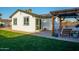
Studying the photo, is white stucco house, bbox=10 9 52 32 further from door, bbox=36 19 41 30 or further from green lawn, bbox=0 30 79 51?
green lawn, bbox=0 30 79 51

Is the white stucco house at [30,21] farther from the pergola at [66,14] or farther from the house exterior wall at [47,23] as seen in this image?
the pergola at [66,14]

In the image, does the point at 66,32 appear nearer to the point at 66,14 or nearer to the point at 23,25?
the point at 66,14

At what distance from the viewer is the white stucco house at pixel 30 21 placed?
534 centimetres

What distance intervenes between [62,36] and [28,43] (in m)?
0.92

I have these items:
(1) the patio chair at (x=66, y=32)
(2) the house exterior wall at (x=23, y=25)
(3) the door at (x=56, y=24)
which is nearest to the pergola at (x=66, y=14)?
(3) the door at (x=56, y=24)

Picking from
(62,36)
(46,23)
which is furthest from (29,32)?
(62,36)

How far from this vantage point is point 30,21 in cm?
541

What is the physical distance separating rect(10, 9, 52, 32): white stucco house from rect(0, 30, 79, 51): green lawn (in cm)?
22

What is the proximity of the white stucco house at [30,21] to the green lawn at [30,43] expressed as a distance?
8.6 inches

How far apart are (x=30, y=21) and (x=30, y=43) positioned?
0.60 m

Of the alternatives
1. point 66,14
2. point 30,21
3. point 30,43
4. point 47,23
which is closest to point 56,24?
point 47,23

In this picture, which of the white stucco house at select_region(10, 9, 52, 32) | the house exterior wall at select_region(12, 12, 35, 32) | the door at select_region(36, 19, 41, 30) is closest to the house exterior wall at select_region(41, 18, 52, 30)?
the white stucco house at select_region(10, 9, 52, 32)

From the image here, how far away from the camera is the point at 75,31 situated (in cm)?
531
